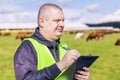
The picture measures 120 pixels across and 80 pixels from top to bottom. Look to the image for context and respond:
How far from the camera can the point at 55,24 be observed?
3.81 m

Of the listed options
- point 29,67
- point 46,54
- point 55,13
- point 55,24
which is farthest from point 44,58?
point 55,13

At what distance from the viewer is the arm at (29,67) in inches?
138

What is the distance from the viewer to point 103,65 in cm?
1750

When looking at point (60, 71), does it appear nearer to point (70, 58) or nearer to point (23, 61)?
point (70, 58)

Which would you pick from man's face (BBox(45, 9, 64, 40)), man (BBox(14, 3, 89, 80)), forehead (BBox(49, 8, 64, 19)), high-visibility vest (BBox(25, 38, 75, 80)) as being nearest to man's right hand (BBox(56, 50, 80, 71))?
man (BBox(14, 3, 89, 80))

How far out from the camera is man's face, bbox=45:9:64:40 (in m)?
3.79

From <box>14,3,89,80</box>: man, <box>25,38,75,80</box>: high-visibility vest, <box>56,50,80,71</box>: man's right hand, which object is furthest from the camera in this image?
<box>25,38,75,80</box>: high-visibility vest

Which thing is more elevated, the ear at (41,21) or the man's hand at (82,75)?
the ear at (41,21)

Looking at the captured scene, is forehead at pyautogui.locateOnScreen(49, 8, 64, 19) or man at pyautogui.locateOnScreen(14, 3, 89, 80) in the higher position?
forehead at pyautogui.locateOnScreen(49, 8, 64, 19)

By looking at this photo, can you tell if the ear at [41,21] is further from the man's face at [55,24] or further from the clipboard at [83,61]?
the clipboard at [83,61]

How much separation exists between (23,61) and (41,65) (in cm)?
19

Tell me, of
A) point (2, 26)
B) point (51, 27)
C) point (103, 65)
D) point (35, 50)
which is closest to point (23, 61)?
point (35, 50)

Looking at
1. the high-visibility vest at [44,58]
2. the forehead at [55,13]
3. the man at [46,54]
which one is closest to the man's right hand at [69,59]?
the man at [46,54]

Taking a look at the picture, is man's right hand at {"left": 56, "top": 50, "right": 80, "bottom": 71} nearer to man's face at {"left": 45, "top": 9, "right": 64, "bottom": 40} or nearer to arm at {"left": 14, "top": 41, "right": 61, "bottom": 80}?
arm at {"left": 14, "top": 41, "right": 61, "bottom": 80}
